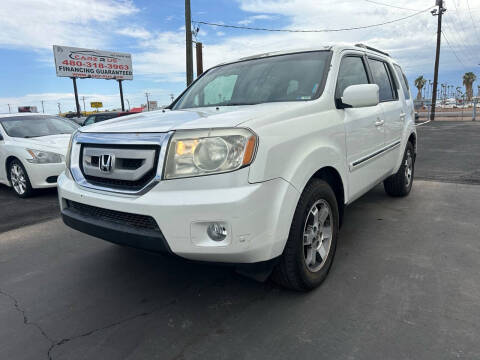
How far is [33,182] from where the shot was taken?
5.79m

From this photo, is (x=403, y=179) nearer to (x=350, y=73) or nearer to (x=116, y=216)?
(x=350, y=73)

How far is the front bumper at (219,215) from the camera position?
203 cm

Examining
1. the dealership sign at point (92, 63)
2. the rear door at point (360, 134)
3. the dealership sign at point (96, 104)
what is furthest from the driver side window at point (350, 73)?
the dealership sign at point (96, 104)


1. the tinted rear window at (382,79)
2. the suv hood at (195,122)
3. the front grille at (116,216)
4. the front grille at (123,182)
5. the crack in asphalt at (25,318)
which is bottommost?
the crack in asphalt at (25,318)

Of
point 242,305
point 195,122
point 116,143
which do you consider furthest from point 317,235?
point 116,143

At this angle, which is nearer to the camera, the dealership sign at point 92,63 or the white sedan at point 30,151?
the white sedan at point 30,151

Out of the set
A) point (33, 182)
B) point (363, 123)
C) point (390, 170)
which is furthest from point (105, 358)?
point (33, 182)

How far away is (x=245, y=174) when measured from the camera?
2.06 m

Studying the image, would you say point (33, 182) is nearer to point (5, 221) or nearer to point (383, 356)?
point (5, 221)

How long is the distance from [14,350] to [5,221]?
327cm

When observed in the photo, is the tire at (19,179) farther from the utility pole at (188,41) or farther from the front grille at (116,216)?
the utility pole at (188,41)

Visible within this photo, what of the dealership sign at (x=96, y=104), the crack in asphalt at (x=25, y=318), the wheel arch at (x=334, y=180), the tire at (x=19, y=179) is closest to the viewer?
the crack in asphalt at (x=25, y=318)

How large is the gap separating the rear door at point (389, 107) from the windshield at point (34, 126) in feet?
17.5

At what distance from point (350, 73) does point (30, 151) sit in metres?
4.99
